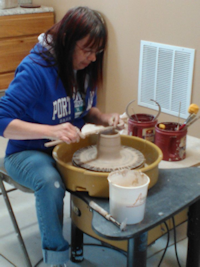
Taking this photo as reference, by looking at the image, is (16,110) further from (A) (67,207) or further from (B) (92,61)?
(A) (67,207)

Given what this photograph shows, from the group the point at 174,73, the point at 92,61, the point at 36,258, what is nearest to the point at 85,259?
the point at 36,258

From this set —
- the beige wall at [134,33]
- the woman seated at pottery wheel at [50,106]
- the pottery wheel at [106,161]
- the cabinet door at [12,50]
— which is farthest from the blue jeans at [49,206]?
the cabinet door at [12,50]

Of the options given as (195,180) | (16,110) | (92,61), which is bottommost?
(195,180)

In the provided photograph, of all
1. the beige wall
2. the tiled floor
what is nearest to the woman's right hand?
the tiled floor

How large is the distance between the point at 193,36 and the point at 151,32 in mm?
373

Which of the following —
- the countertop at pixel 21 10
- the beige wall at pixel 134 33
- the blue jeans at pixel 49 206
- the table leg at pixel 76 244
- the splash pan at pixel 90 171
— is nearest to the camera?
the splash pan at pixel 90 171

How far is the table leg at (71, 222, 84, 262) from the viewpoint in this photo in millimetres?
1576

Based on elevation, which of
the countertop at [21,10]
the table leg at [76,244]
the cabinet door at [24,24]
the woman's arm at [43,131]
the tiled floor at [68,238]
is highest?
the countertop at [21,10]

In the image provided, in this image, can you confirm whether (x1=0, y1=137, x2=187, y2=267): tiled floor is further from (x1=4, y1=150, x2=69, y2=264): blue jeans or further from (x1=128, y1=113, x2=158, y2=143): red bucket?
(x1=128, y1=113, x2=158, y2=143): red bucket

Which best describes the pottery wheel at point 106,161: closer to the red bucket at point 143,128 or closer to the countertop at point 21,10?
the red bucket at point 143,128

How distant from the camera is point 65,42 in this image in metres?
1.41

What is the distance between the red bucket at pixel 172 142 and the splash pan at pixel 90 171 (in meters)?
0.12

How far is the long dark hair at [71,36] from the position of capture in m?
1.36

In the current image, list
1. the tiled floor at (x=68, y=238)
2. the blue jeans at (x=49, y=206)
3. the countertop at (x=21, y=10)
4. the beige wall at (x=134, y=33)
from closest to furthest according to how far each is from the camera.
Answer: the blue jeans at (x=49, y=206) → the tiled floor at (x=68, y=238) → the beige wall at (x=134, y=33) → the countertop at (x=21, y=10)
